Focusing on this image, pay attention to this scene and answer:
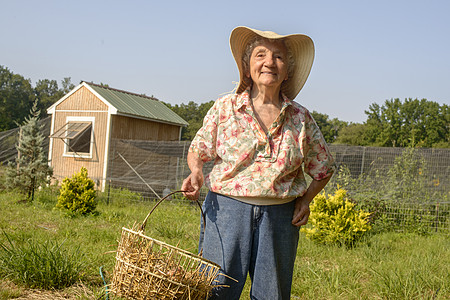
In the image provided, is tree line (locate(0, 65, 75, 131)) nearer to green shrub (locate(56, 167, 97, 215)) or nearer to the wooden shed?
the wooden shed

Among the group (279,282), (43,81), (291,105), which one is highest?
(43,81)

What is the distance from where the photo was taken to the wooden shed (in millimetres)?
12508

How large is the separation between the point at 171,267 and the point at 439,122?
5784cm

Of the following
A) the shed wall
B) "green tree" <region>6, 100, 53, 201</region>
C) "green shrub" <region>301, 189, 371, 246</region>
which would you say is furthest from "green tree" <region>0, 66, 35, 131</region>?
"green shrub" <region>301, 189, 371, 246</region>

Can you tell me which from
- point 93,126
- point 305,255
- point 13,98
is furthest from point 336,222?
point 13,98

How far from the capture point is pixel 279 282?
1976mm

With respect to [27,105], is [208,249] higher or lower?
lower

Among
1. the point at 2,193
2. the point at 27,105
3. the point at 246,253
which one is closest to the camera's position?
the point at 246,253

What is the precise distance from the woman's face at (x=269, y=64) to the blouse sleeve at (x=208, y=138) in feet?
0.93

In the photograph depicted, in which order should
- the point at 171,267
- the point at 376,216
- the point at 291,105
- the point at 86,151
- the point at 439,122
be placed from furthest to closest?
the point at 439,122
the point at 86,151
the point at 376,216
the point at 291,105
the point at 171,267

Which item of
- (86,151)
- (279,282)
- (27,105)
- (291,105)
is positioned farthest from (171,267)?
(27,105)

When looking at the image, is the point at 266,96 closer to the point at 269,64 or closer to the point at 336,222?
the point at 269,64

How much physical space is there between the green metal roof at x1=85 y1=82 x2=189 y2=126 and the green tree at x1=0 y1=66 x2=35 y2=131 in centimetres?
2741

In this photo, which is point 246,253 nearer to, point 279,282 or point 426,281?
point 279,282
